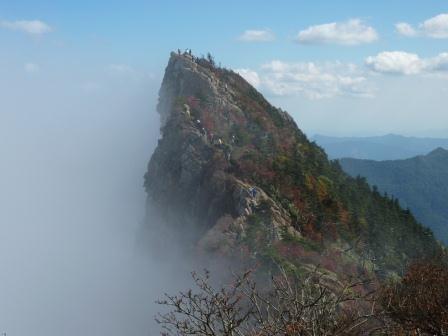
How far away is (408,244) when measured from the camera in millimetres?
59406

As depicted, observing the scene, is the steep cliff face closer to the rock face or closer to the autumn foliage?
the rock face

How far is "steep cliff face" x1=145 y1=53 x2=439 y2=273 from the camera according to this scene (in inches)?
1863

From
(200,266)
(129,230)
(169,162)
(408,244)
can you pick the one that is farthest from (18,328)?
(408,244)

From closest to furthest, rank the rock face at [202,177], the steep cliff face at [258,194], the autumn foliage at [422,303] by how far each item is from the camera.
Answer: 1. the autumn foliage at [422,303]
2. the steep cliff face at [258,194]
3. the rock face at [202,177]

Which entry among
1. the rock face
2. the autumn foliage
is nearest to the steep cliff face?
the rock face

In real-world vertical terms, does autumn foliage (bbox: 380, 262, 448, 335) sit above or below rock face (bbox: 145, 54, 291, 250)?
below

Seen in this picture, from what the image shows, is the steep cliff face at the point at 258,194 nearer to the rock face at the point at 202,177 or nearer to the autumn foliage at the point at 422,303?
the rock face at the point at 202,177

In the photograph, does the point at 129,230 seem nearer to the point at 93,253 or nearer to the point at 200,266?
the point at 93,253

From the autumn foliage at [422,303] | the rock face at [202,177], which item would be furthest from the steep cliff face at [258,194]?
the autumn foliage at [422,303]

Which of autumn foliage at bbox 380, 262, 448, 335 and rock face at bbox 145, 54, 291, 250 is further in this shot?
Answer: rock face at bbox 145, 54, 291, 250

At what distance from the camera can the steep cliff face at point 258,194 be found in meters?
47.3

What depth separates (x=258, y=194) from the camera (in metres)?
50.6

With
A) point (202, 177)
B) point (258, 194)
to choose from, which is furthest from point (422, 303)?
point (202, 177)

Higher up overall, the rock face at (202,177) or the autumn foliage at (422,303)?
the rock face at (202,177)
